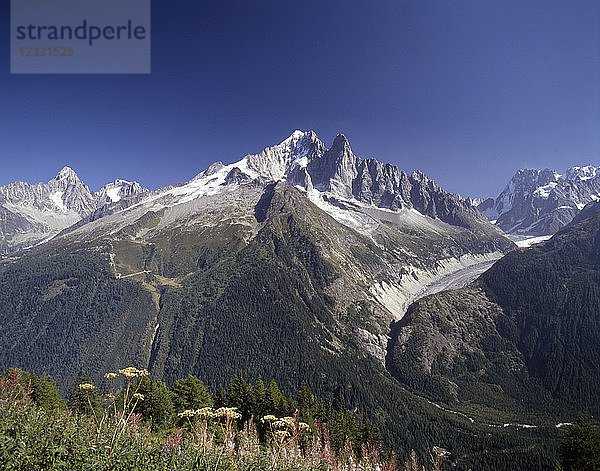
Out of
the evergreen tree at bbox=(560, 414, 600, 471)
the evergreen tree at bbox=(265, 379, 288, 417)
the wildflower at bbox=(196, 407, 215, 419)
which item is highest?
the wildflower at bbox=(196, 407, 215, 419)

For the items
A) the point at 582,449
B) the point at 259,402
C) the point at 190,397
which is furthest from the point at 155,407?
the point at 582,449

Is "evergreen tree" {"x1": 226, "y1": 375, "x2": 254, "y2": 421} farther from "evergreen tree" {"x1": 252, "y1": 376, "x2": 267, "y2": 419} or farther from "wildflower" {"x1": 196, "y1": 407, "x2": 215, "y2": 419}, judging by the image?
"wildflower" {"x1": 196, "y1": 407, "x2": 215, "y2": 419}

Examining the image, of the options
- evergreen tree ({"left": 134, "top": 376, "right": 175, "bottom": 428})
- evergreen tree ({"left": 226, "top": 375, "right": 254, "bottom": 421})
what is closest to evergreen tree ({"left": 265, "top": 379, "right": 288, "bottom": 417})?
evergreen tree ({"left": 226, "top": 375, "right": 254, "bottom": 421})

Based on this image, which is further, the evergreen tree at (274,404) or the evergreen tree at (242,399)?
the evergreen tree at (242,399)

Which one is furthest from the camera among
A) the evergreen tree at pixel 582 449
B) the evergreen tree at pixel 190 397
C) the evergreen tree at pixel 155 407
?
the evergreen tree at pixel 190 397

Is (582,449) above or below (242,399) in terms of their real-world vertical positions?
below

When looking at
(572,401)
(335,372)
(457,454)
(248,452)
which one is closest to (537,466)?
(457,454)

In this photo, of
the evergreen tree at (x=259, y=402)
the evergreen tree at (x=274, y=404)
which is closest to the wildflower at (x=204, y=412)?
the evergreen tree at (x=259, y=402)

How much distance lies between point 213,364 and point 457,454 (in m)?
139

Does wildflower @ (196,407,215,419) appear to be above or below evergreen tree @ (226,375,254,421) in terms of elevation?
above

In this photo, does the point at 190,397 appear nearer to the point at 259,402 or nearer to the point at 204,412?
the point at 259,402

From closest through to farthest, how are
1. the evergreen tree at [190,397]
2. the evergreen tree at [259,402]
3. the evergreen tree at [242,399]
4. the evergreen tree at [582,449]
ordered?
1. the evergreen tree at [582,449]
2. the evergreen tree at [259,402]
3. the evergreen tree at [242,399]
4. the evergreen tree at [190,397]

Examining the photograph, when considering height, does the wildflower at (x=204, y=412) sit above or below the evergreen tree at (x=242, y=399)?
above

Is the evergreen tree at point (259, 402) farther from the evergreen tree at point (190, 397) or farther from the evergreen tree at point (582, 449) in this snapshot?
the evergreen tree at point (582, 449)
